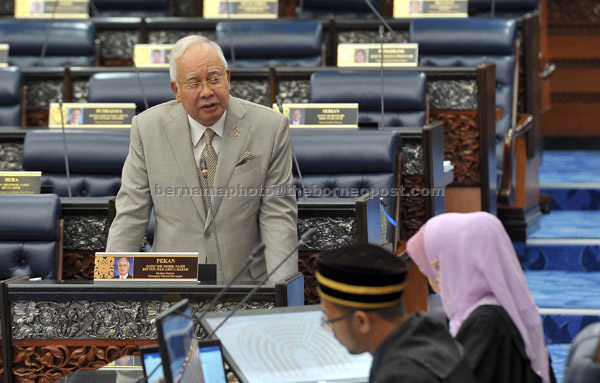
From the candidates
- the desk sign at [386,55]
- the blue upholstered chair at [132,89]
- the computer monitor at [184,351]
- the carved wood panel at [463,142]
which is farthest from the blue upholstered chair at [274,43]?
the computer monitor at [184,351]

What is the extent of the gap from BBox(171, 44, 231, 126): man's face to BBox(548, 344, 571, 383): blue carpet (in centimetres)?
155

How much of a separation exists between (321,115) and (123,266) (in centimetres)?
156

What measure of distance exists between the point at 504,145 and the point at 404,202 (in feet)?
3.25

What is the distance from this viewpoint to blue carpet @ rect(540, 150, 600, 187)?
5.55m

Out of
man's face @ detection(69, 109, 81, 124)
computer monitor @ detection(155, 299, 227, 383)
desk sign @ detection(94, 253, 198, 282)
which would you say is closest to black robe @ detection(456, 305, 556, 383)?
computer monitor @ detection(155, 299, 227, 383)

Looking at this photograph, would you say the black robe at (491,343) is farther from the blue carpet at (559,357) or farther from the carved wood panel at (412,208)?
the carved wood panel at (412,208)

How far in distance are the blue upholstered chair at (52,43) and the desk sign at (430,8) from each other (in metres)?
1.60

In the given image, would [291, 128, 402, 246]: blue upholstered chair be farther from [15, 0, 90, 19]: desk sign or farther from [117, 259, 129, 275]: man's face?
[15, 0, 90, 19]: desk sign

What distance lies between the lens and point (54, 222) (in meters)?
3.28

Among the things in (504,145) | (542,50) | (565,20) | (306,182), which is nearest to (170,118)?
(306,182)

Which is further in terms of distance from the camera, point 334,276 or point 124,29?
point 124,29

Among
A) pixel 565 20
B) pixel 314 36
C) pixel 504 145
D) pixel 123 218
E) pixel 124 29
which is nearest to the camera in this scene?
pixel 123 218

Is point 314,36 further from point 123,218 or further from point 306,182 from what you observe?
point 123,218

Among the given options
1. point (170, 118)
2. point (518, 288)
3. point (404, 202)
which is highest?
point (170, 118)
